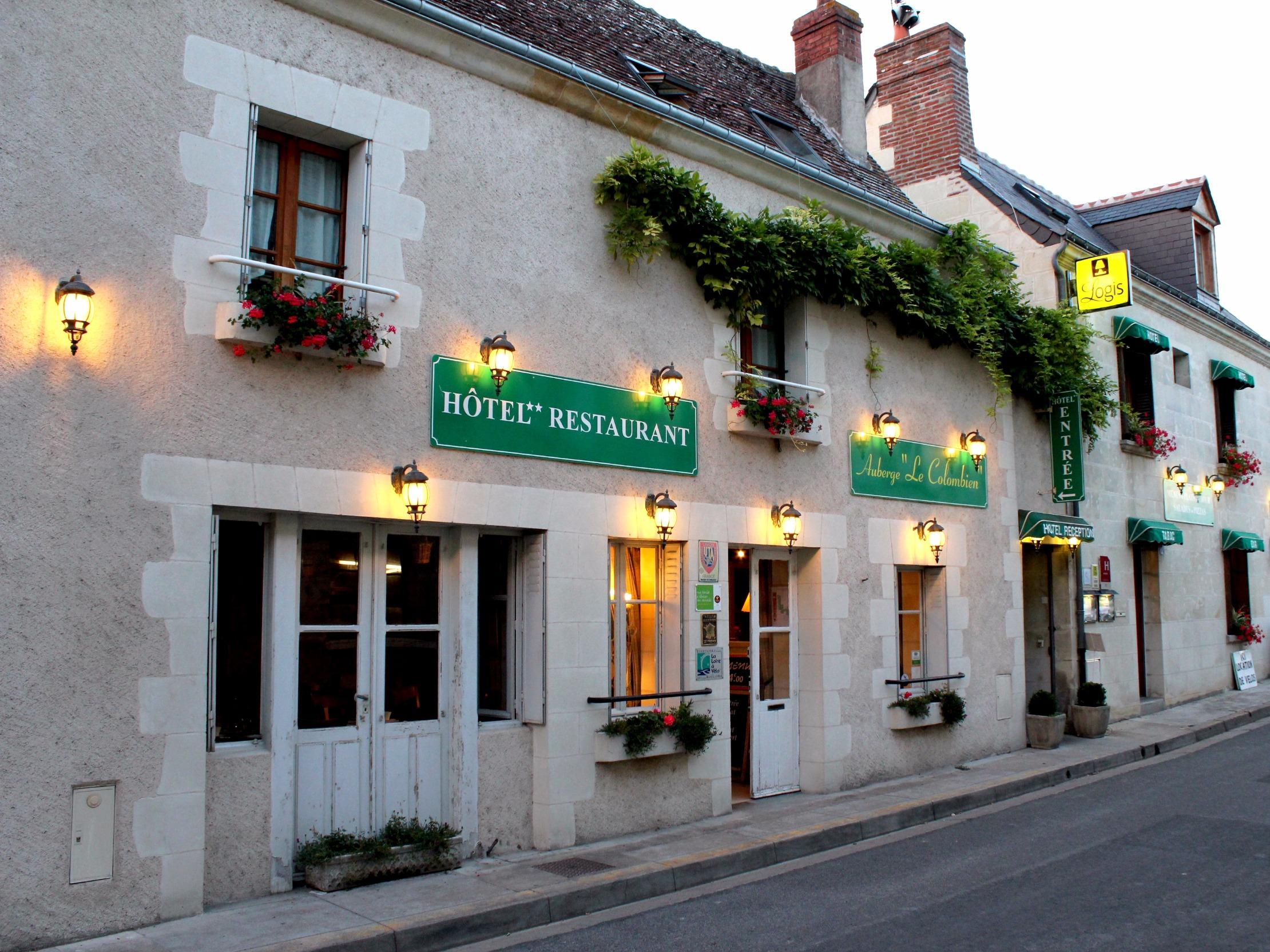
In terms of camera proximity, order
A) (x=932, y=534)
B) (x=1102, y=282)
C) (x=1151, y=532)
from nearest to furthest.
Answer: (x=932, y=534), (x=1102, y=282), (x=1151, y=532)

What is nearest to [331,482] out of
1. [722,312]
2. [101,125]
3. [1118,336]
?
[101,125]

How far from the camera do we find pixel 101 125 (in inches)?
235

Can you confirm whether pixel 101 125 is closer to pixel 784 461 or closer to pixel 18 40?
pixel 18 40

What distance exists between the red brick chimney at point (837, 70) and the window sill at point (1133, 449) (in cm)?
577

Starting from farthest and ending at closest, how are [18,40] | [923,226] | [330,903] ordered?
1. [923,226]
2. [330,903]
3. [18,40]

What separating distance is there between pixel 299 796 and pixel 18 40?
15.0 ft

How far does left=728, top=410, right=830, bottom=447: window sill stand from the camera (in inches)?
363

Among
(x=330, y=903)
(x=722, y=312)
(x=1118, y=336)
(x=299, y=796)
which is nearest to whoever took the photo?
(x=330, y=903)

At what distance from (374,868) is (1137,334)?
42.0 ft

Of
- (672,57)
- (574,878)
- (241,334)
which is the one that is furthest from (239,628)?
(672,57)

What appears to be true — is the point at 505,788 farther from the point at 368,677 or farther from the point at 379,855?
the point at 368,677

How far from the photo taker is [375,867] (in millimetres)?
6590

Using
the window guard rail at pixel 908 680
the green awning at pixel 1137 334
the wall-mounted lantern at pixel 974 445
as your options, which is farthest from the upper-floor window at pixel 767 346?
the green awning at pixel 1137 334

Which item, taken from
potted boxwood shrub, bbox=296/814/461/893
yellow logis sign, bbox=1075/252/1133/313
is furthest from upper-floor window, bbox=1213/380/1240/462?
potted boxwood shrub, bbox=296/814/461/893
